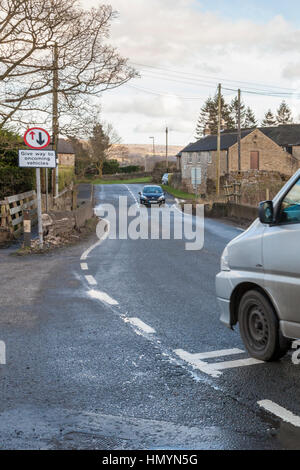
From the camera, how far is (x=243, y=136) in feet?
226

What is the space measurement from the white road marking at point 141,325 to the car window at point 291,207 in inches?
94.6

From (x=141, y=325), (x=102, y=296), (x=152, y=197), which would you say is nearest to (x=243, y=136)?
(x=152, y=197)

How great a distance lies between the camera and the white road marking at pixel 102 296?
8344 millimetres

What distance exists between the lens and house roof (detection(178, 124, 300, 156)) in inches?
2764

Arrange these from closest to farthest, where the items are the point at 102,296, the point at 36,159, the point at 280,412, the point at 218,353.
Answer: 1. the point at 280,412
2. the point at 218,353
3. the point at 102,296
4. the point at 36,159

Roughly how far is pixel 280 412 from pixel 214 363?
4.29 ft

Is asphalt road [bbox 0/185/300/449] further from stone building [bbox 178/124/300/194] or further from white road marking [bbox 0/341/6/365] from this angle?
stone building [bbox 178/124/300/194]

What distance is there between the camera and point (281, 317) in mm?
4852

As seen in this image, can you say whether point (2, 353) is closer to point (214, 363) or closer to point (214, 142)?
point (214, 363)

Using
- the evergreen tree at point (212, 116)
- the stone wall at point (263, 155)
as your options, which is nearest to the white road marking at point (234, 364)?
the stone wall at point (263, 155)

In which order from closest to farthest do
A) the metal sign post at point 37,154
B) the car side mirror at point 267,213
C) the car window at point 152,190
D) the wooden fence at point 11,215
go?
the car side mirror at point 267,213
the metal sign post at point 37,154
the wooden fence at point 11,215
the car window at point 152,190

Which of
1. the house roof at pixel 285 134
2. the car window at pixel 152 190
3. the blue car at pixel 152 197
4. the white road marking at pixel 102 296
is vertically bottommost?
the white road marking at pixel 102 296

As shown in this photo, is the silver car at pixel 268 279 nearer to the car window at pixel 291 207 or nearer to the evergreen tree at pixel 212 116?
the car window at pixel 291 207
